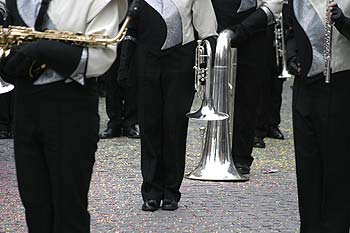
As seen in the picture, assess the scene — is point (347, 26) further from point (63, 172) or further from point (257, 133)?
point (257, 133)

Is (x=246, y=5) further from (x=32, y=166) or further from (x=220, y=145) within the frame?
(x=32, y=166)

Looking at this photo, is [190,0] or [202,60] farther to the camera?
[202,60]

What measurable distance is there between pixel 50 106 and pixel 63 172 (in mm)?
348

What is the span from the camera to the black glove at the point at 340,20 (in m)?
5.14

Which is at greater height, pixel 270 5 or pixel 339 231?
pixel 270 5

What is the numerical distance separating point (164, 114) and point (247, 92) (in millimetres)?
1740

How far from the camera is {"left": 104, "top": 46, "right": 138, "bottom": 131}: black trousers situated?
11.1 m

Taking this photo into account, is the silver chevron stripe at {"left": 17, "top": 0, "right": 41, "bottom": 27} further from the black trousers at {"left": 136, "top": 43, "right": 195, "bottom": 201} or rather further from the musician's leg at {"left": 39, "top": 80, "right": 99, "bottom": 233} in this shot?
the black trousers at {"left": 136, "top": 43, "right": 195, "bottom": 201}

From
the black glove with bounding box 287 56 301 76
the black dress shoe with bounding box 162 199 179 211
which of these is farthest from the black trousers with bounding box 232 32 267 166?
the black glove with bounding box 287 56 301 76

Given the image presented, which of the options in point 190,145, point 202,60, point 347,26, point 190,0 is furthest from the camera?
point 190,145

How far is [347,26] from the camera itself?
5184 millimetres

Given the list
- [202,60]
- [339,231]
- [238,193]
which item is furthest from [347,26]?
[238,193]

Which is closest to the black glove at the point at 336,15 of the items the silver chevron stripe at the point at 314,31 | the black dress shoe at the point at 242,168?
the silver chevron stripe at the point at 314,31

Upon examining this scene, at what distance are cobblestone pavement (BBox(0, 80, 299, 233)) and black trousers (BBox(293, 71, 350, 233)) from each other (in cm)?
153
